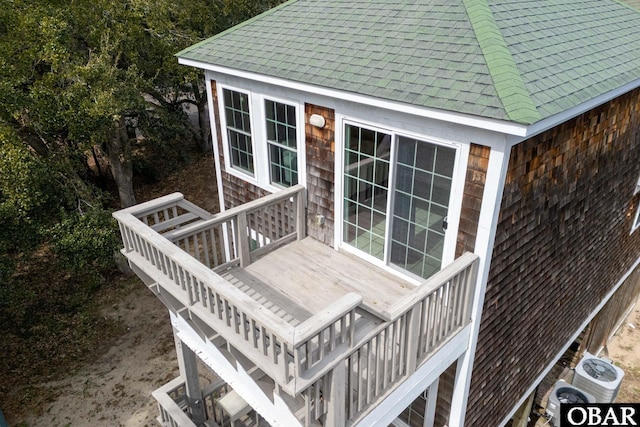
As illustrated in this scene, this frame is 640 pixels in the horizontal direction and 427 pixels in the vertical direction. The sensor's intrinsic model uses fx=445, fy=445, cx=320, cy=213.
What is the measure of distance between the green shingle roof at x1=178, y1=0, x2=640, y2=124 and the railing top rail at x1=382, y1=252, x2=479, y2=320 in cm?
142

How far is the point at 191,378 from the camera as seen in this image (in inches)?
260

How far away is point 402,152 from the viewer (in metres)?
4.76

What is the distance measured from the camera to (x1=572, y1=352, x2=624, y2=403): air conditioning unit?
807cm

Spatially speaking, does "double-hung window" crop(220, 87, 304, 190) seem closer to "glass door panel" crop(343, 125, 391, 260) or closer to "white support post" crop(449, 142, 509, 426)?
"glass door panel" crop(343, 125, 391, 260)

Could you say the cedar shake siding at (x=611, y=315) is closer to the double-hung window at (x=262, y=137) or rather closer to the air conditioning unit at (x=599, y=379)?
the air conditioning unit at (x=599, y=379)

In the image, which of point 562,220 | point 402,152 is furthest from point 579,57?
point 402,152

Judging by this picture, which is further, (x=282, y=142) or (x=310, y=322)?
(x=282, y=142)

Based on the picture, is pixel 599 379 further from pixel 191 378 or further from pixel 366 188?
pixel 191 378

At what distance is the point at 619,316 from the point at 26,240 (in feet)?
44.7

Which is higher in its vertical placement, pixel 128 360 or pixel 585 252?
pixel 585 252

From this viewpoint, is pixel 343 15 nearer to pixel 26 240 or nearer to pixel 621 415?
pixel 26 240

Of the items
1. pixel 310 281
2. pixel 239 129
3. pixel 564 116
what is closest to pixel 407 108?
pixel 564 116

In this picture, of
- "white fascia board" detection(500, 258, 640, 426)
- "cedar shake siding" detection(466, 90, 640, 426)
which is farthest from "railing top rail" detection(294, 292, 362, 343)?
"white fascia board" detection(500, 258, 640, 426)

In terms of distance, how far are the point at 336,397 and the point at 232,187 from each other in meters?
4.86
